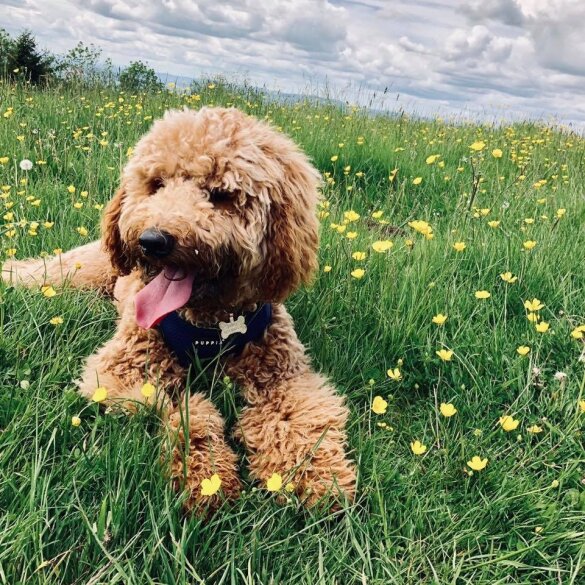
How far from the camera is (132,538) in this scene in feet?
5.91

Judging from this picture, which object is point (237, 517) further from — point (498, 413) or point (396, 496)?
point (498, 413)

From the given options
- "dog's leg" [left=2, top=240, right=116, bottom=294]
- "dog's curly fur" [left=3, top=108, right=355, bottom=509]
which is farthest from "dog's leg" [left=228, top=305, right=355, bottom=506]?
"dog's leg" [left=2, top=240, right=116, bottom=294]

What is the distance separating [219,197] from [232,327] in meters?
0.61

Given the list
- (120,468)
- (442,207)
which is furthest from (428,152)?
(120,468)

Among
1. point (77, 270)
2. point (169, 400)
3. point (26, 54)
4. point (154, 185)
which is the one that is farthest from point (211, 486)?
point (26, 54)

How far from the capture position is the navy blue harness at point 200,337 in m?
2.74

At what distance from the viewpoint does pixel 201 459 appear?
7.47 ft

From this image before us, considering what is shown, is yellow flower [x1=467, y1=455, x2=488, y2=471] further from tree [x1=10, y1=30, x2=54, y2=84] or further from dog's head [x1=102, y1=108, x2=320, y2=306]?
tree [x1=10, y1=30, x2=54, y2=84]

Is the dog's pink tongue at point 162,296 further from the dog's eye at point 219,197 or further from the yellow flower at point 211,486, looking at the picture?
the yellow flower at point 211,486

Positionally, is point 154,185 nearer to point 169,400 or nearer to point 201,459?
point 169,400

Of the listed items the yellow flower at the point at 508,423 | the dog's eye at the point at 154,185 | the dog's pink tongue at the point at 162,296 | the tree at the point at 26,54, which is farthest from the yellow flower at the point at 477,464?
the tree at the point at 26,54

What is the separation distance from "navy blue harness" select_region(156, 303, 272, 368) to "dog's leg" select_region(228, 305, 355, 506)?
0.26 feet

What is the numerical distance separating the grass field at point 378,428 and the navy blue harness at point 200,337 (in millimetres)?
185

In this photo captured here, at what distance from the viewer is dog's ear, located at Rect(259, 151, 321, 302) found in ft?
8.81
